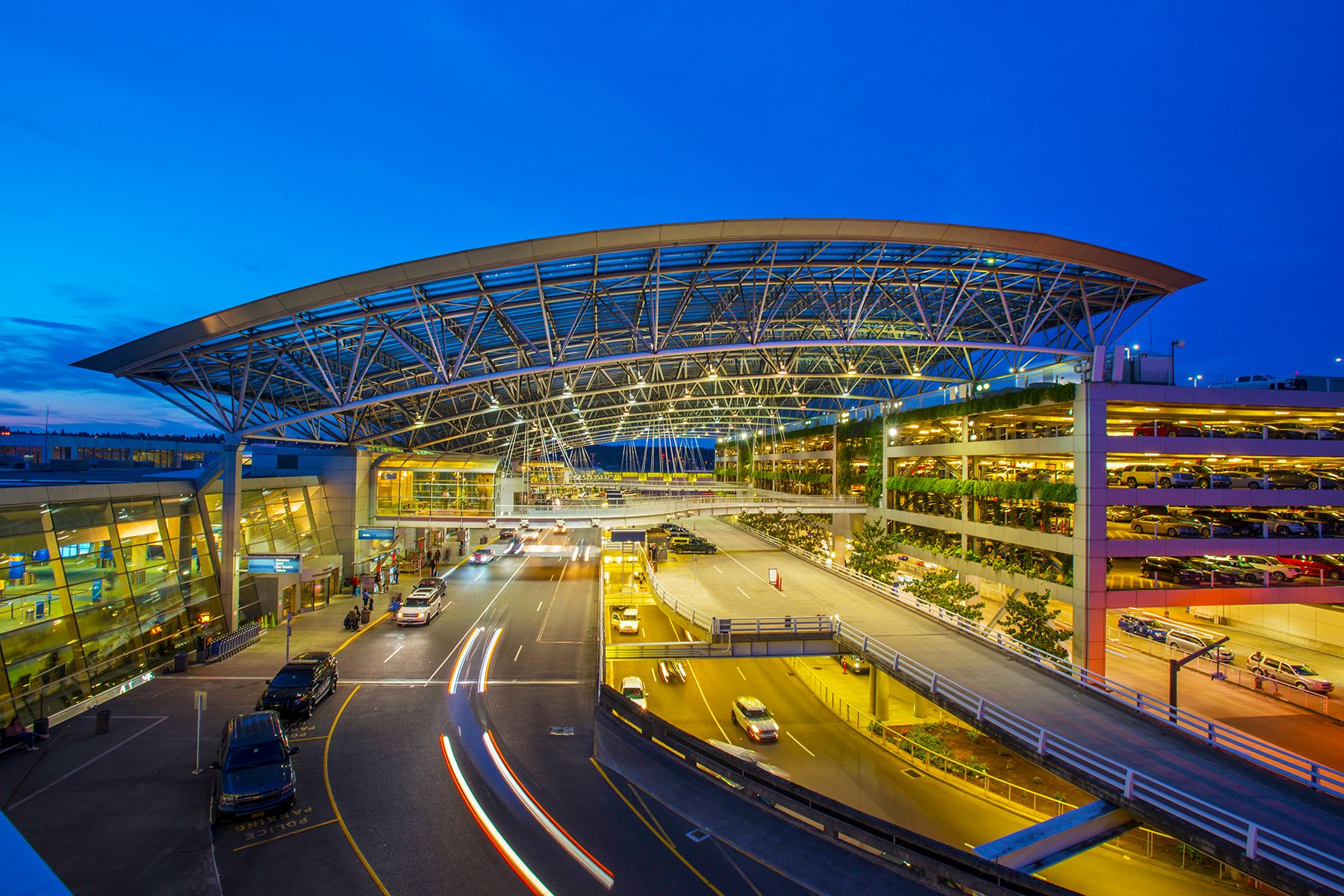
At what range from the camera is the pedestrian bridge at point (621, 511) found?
36.1 m

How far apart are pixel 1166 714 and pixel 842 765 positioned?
9.57m

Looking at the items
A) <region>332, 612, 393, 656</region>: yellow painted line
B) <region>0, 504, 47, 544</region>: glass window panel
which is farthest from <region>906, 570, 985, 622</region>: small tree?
<region>0, 504, 47, 544</region>: glass window panel

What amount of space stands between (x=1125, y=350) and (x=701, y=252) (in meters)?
18.8

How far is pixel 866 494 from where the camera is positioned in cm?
4375

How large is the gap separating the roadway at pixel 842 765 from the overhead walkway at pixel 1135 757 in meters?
3.94

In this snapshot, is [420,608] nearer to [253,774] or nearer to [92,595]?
[92,595]

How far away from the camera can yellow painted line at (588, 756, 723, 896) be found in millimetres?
8906

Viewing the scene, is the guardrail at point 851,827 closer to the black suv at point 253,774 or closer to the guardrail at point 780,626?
the black suv at point 253,774

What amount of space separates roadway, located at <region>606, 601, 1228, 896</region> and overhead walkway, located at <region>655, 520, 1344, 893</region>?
394 centimetres

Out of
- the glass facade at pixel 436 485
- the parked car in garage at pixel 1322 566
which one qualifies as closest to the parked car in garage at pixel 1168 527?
the parked car in garage at pixel 1322 566

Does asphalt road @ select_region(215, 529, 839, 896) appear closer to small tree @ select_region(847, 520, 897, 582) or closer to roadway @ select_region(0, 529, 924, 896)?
roadway @ select_region(0, 529, 924, 896)

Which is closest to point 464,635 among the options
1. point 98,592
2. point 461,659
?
point 461,659

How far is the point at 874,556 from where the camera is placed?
105ft

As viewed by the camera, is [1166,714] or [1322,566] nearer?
[1166,714]
